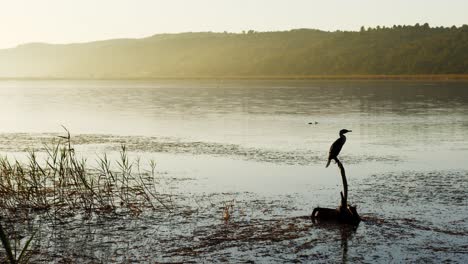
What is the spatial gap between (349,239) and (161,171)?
9632 mm

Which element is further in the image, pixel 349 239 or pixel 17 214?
pixel 17 214

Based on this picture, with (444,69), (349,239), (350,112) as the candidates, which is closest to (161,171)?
(349,239)

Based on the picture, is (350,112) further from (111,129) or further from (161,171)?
(161,171)

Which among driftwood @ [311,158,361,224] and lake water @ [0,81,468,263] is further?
driftwood @ [311,158,361,224]

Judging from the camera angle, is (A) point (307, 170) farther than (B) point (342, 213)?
Yes

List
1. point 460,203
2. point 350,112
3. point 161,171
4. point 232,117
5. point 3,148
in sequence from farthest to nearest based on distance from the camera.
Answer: point 350,112, point 232,117, point 3,148, point 161,171, point 460,203

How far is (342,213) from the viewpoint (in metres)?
13.7

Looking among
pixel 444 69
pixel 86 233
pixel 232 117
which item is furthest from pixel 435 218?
pixel 444 69

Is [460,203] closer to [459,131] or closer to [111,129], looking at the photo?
[459,131]

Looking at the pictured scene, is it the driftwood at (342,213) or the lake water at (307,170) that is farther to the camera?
the driftwood at (342,213)

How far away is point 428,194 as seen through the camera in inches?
652

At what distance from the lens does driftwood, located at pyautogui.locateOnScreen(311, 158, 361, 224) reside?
13.6 metres

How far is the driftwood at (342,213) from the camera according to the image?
13.6 m

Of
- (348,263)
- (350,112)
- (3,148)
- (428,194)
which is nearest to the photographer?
(348,263)
